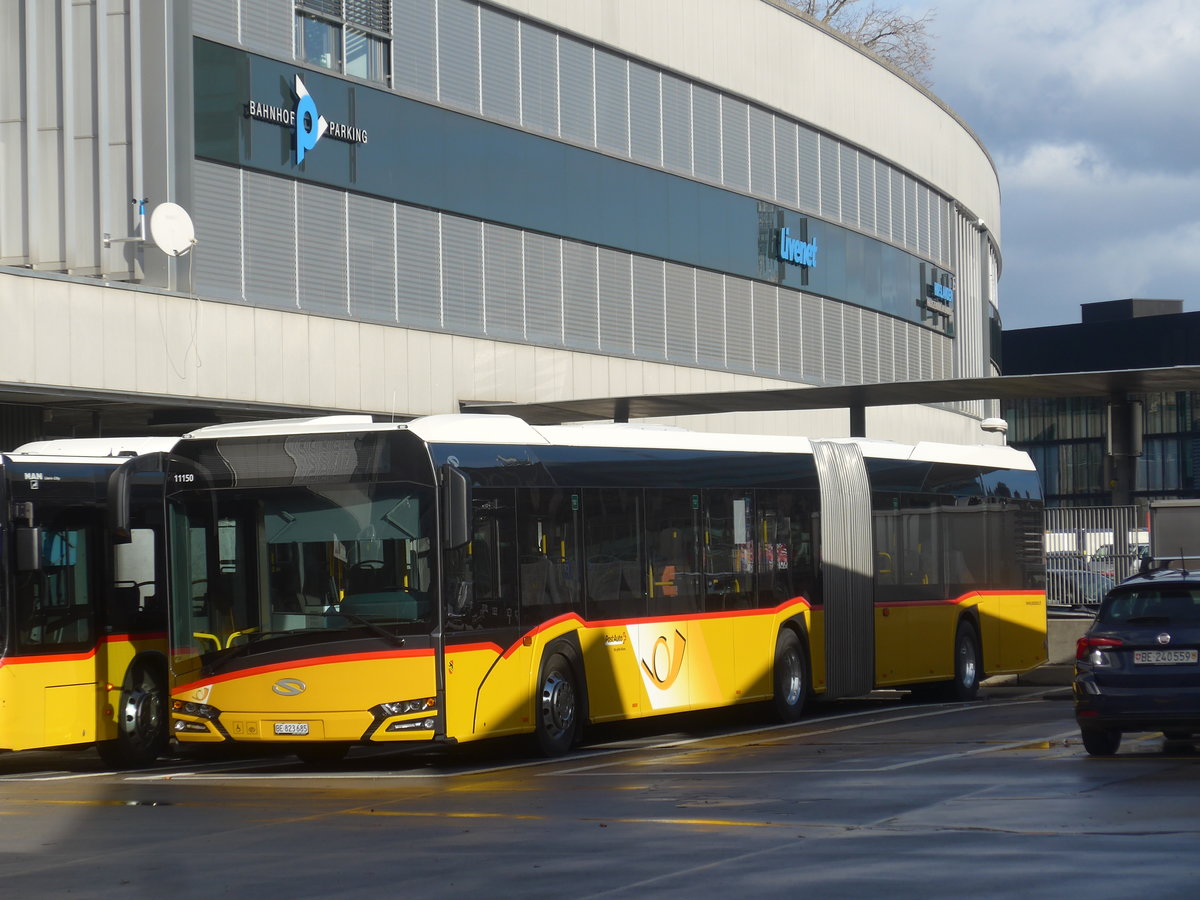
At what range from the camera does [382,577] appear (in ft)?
50.3

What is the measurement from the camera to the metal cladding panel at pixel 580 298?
33969 mm

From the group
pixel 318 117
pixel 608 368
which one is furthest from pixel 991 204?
pixel 318 117

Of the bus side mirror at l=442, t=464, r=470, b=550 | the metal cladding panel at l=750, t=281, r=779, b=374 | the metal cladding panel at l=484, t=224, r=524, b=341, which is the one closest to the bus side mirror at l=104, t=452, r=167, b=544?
the bus side mirror at l=442, t=464, r=470, b=550

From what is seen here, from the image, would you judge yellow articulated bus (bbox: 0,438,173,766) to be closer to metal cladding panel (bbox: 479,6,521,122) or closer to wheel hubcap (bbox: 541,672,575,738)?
wheel hubcap (bbox: 541,672,575,738)

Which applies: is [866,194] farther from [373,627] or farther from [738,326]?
[373,627]

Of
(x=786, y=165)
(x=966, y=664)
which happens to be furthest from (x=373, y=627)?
(x=786, y=165)

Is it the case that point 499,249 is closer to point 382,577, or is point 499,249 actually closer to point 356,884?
point 382,577

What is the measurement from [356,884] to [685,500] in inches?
407

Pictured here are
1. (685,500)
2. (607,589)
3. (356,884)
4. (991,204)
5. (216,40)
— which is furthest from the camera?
(991,204)

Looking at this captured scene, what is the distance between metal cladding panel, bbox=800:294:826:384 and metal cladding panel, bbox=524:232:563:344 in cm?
939

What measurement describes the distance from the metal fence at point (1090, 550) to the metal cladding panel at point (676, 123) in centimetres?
995

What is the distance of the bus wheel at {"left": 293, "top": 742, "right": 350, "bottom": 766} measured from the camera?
55.8ft

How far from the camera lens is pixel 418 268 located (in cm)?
3039

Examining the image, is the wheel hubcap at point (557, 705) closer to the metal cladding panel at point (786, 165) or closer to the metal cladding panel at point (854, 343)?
the metal cladding panel at point (786, 165)
